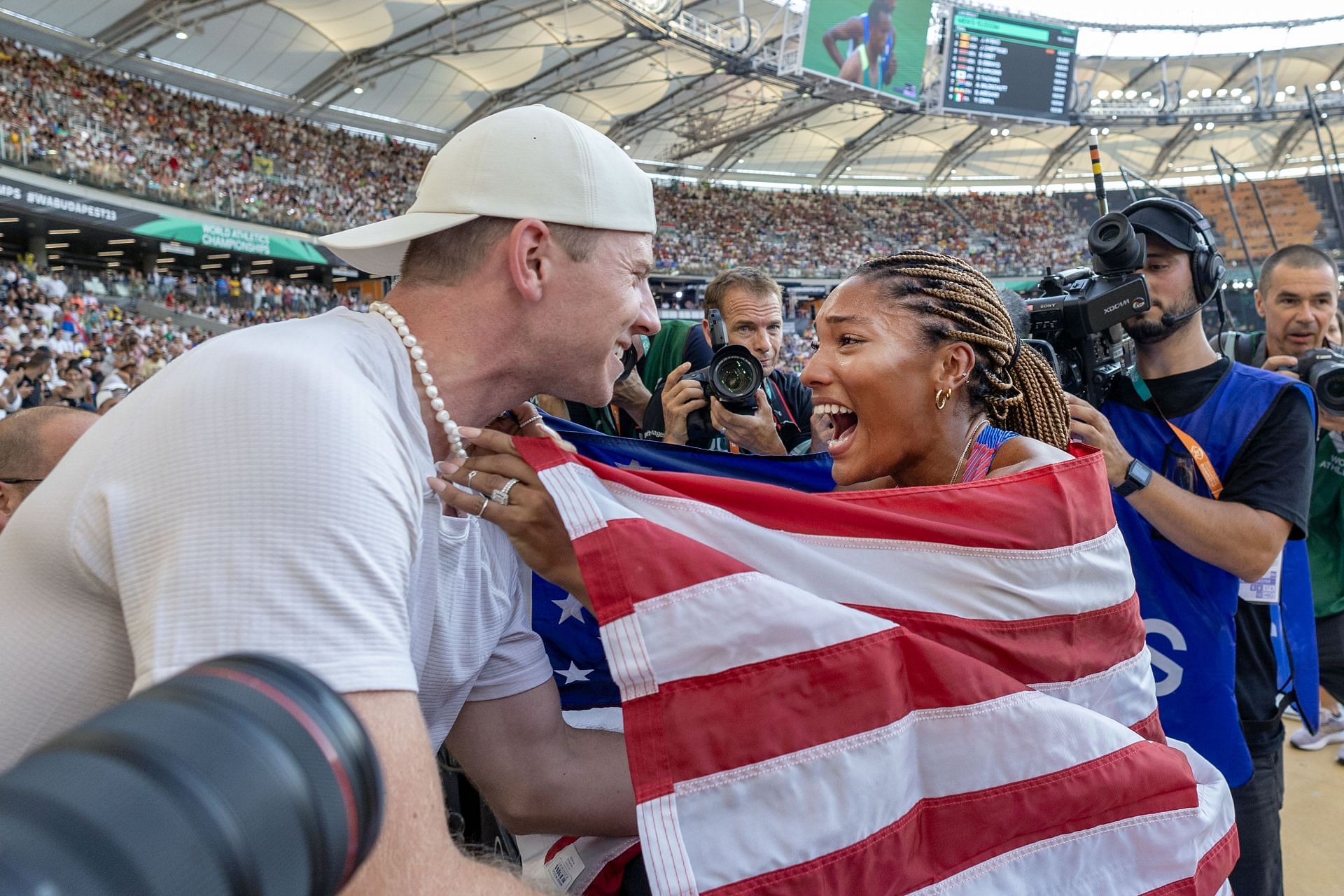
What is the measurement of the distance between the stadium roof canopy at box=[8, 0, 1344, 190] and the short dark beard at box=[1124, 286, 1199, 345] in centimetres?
2059

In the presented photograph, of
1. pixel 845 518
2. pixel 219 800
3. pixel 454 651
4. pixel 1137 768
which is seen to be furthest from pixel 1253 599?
pixel 219 800

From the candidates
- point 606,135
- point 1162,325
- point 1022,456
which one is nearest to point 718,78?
point 606,135

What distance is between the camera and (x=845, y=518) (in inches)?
58.1

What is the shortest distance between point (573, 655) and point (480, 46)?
83.8 ft

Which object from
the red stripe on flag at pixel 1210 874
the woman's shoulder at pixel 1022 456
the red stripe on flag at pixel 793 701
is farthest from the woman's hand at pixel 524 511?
the red stripe on flag at pixel 1210 874

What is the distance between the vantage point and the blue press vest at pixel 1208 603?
7.12ft

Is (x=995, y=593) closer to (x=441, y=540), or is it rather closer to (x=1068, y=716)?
(x=1068, y=716)

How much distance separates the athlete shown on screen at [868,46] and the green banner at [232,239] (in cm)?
1440

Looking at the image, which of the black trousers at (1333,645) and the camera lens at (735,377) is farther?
the black trousers at (1333,645)

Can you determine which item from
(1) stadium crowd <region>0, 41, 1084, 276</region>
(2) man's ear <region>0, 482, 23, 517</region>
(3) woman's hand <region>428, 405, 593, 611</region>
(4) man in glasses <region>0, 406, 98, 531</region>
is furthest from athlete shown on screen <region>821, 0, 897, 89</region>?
(3) woman's hand <region>428, 405, 593, 611</region>

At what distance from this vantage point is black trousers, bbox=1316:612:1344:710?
10.5ft

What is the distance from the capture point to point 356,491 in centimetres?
93

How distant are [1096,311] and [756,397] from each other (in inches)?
36.2

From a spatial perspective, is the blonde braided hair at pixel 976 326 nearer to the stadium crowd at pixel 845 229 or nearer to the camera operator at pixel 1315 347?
the camera operator at pixel 1315 347
